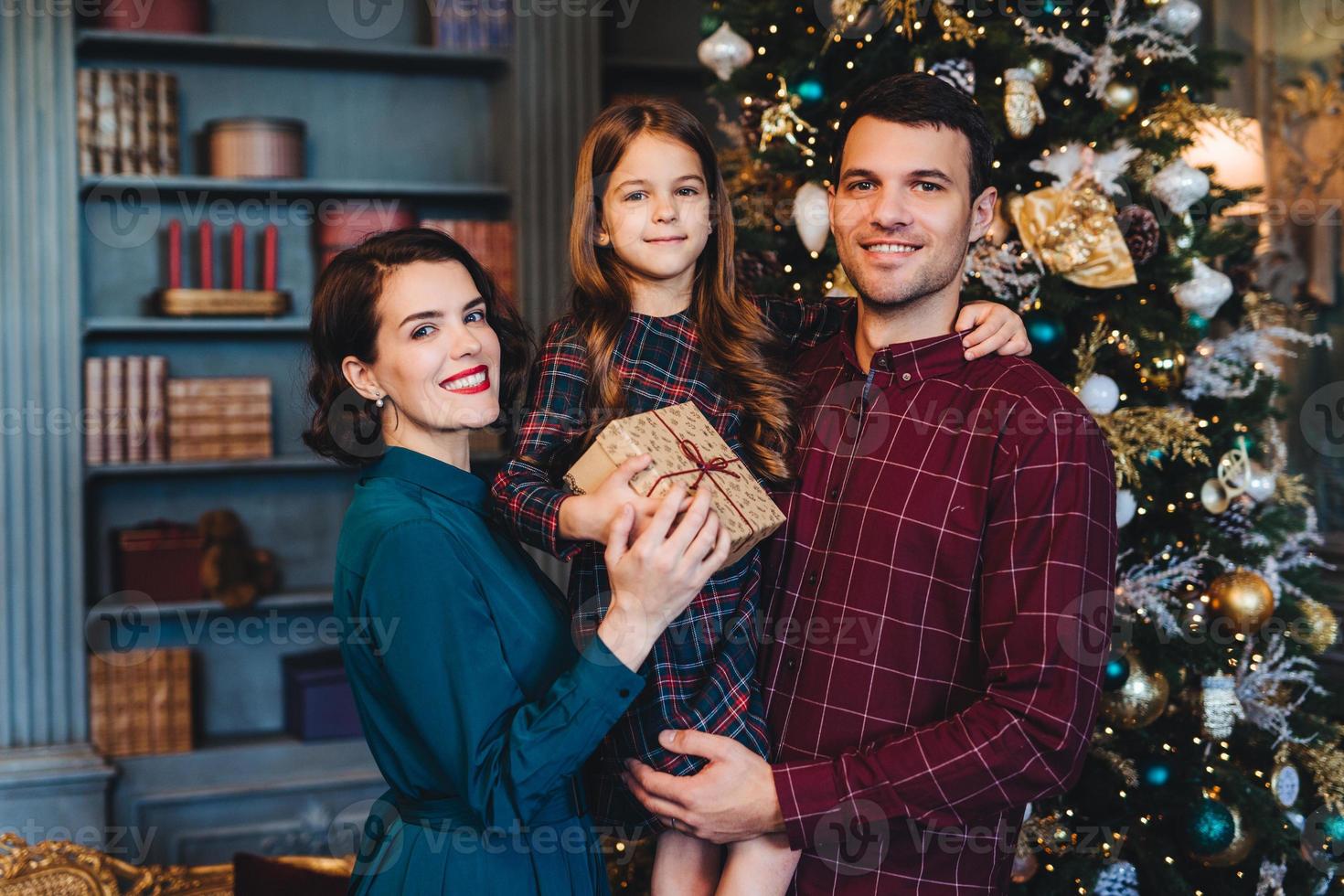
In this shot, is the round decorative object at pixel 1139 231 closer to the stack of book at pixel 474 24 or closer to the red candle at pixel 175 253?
the stack of book at pixel 474 24

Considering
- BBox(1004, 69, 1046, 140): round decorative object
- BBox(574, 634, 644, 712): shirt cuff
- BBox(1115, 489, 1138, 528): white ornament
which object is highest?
BBox(1004, 69, 1046, 140): round decorative object

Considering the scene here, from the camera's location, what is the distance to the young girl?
1.62m

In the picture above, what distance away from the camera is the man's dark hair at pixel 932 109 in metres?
1.60

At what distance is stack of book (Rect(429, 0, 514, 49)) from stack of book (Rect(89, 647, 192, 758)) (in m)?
2.09

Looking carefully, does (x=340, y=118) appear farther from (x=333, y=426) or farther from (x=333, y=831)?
(x=333, y=426)

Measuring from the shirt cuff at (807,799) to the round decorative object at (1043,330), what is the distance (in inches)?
42.8

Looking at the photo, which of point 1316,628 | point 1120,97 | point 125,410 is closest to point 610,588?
point 1120,97

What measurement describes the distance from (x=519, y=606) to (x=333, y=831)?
242 cm

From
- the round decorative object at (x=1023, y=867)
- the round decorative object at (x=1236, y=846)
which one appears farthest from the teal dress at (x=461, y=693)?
the round decorative object at (x=1236, y=846)

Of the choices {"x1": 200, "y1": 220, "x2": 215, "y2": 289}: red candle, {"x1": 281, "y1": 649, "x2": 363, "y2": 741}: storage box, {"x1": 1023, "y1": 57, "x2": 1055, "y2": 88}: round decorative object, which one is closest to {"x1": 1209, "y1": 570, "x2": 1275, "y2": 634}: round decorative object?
{"x1": 1023, "y1": 57, "x2": 1055, "y2": 88}: round decorative object

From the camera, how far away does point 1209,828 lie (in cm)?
228

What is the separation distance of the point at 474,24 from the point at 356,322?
2.49 meters

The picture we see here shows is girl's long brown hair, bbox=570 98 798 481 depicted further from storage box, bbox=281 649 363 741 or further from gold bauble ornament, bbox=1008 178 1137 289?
storage box, bbox=281 649 363 741

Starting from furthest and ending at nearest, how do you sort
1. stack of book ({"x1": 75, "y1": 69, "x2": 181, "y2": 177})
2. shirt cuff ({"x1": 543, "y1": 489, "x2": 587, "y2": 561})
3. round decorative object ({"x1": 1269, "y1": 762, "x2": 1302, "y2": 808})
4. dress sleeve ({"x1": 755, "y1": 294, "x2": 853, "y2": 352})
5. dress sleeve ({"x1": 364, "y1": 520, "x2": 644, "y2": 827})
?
stack of book ({"x1": 75, "y1": 69, "x2": 181, "y2": 177})
round decorative object ({"x1": 1269, "y1": 762, "x2": 1302, "y2": 808})
dress sleeve ({"x1": 755, "y1": 294, "x2": 853, "y2": 352})
shirt cuff ({"x1": 543, "y1": 489, "x2": 587, "y2": 561})
dress sleeve ({"x1": 364, "y1": 520, "x2": 644, "y2": 827})
